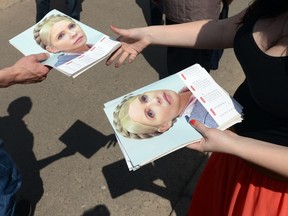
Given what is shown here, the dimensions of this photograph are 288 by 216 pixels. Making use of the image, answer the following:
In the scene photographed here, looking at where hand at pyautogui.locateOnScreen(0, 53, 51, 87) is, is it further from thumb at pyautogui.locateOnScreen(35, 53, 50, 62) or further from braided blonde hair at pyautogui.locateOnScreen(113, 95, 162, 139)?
braided blonde hair at pyautogui.locateOnScreen(113, 95, 162, 139)

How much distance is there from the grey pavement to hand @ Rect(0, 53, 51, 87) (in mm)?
1070

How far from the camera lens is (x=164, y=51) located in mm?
3904

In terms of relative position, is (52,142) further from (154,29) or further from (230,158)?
(230,158)

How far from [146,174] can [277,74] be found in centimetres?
158

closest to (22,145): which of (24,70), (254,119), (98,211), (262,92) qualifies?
(98,211)

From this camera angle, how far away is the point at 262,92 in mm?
1366

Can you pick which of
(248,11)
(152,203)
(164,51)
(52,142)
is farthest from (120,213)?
(164,51)

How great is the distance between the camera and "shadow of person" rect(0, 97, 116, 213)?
275cm

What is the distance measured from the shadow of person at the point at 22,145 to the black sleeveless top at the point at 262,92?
168cm

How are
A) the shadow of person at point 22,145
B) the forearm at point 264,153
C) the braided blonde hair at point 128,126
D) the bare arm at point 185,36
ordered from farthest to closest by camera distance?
the shadow of person at point 22,145
the bare arm at point 185,36
the braided blonde hair at point 128,126
the forearm at point 264,153

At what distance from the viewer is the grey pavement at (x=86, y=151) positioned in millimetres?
2607

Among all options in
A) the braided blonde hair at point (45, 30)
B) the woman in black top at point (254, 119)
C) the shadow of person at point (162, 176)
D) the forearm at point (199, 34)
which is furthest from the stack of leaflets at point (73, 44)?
the shadow of person at point (162, 176)

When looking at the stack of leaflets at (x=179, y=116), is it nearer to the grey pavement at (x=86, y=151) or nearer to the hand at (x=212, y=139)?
the hand at (x=212, y=139)

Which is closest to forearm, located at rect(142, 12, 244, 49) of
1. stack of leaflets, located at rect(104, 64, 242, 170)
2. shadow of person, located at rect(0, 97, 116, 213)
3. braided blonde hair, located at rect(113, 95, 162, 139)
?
stack of leaflets, located at rect(104, 64, 242, 170)
